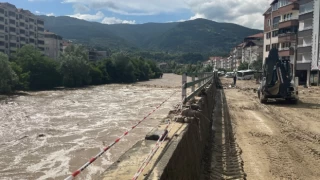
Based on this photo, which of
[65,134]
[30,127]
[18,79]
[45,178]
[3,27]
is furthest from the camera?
[3,27]

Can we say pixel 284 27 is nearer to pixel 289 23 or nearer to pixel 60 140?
pixel 289 23

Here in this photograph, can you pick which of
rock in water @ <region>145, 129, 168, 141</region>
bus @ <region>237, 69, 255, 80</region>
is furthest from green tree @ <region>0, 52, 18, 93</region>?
bus @ <region>237, 69, 255, 80</region>

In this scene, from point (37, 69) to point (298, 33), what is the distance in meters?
41.2

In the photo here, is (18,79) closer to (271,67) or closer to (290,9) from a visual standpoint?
(271,67)

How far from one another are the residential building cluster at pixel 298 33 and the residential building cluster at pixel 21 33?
162ft

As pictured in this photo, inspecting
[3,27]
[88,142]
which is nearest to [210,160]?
[88,142]

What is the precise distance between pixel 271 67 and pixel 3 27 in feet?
258

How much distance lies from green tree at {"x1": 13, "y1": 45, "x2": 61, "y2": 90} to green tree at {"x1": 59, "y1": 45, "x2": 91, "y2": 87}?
143 cm

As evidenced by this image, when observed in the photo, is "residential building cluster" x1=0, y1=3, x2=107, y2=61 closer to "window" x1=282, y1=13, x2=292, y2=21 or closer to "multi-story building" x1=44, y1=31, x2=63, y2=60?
"multi-story building" x1=44, y1=31, x2=63, y2=60

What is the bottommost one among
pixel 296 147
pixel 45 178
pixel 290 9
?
pixel 45 178

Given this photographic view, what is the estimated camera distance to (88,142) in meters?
13.0

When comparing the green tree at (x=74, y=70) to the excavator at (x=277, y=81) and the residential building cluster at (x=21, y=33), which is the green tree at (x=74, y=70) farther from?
the excavator at (x=277, y=81)

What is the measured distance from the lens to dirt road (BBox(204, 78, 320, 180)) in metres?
6.91

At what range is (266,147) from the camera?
29.6ft
